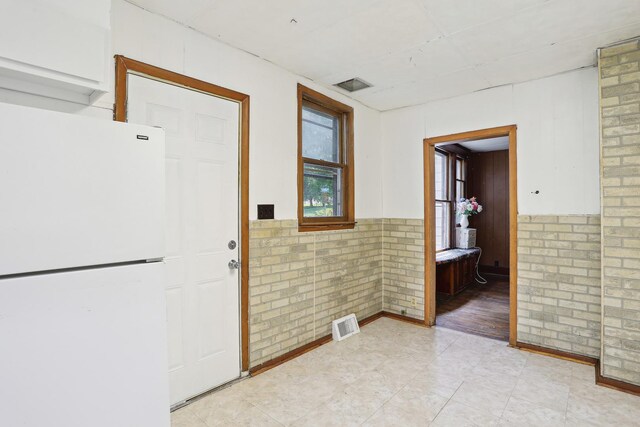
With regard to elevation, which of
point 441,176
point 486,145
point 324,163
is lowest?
point 324,163

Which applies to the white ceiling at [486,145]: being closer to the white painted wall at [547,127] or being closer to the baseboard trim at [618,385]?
the white painted wall at [547,127]

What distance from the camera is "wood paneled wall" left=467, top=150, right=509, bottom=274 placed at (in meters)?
6.80

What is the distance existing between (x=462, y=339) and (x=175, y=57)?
371 centimetres

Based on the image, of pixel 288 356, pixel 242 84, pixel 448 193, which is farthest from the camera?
pixel 448 193

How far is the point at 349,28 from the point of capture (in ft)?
7.84

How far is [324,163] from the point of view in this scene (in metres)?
3.59

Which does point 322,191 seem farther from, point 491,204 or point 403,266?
point 491,204

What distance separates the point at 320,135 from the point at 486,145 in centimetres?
436

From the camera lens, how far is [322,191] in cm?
365

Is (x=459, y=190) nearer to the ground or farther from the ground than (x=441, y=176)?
nearer to the ground

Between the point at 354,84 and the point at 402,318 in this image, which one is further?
the point at 402,318

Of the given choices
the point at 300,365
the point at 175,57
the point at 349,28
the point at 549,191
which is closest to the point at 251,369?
the point at 300,365

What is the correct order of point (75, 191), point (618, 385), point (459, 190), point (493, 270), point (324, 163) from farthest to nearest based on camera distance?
point (493, 270) → point (459, 190) → point (324, 163) → point (618, 385) → point (75, 191)

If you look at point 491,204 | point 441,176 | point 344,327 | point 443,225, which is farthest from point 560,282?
point 491,204
